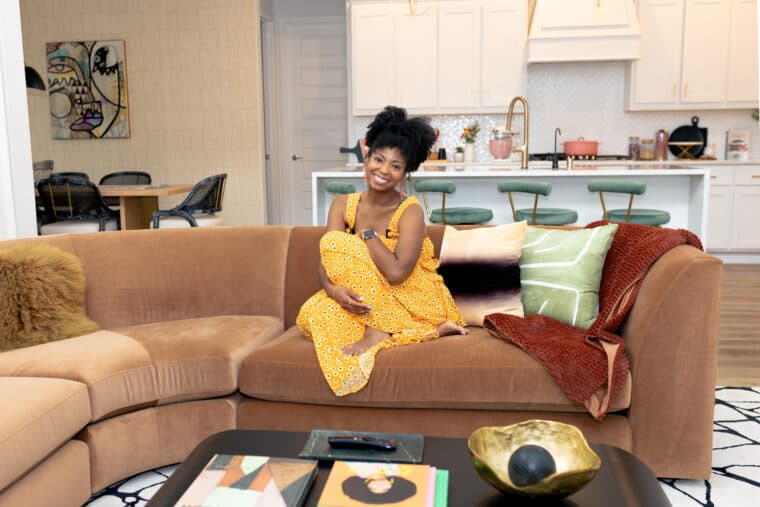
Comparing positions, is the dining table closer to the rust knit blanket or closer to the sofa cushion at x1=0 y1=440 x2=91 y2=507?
the sofa cushion at x1=0 y1=440 x2=91 y2=507

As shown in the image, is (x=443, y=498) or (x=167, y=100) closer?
(x=443, y=498)

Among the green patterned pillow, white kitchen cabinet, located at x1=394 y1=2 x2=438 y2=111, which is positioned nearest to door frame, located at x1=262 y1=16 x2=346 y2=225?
white kitchen cabinet, located at x1=394 y1=2 x2=438 y2=111

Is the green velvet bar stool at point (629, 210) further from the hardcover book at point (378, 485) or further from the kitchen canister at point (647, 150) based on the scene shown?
the hardcover book at point (378, 485)

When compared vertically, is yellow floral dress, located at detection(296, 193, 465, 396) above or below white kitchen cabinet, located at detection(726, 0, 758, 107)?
below

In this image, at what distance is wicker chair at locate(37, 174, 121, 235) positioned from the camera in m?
4.79

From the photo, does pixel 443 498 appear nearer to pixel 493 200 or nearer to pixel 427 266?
pixel 427 266

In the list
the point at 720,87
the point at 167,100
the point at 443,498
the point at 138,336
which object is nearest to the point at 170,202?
the point at 167,100

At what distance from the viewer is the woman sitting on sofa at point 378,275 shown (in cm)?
228

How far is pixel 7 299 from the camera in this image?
2.37 m

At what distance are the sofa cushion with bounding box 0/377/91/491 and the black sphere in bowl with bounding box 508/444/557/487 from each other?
1.23 m

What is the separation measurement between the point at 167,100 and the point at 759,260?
20.2 ft

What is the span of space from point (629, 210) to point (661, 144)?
2.99m

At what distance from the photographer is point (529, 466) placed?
1285 mm

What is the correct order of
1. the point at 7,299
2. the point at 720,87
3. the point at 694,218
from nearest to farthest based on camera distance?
the point at 7,299
the point at 694,218
the point at 720,87
